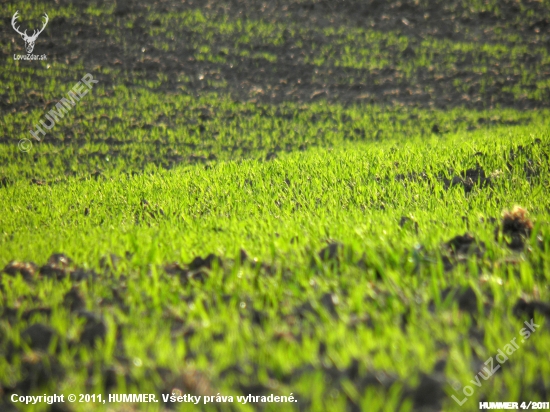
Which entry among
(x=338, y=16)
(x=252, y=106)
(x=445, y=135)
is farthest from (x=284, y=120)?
(x=338, y=16)

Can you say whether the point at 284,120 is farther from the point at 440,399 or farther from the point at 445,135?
the point at 440,399

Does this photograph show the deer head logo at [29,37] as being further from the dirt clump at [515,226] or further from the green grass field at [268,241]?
the dirt clump at [515,226]

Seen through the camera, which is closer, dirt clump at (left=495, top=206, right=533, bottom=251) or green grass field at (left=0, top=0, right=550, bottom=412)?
green grass field at (left=0, top=0, right=550, bottom=412)

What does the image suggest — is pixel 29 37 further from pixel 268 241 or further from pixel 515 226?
pixel 515 226

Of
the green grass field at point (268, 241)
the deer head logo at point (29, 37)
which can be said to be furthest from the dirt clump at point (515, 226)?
the deer head logo at point (29, 37)

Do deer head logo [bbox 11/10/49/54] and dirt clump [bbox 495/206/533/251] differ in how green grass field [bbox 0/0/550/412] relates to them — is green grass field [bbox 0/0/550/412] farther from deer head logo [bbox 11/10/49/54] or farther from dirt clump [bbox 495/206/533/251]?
deer head logo [bbox 11/10/49/54]

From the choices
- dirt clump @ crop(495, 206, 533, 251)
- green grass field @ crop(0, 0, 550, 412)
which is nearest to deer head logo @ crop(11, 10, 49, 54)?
green grass field @ crop(0, 0, 550, 412)

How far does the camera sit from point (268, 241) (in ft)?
10.3

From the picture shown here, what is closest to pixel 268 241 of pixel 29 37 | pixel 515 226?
pixel 515 226

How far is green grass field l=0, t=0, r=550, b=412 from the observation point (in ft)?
5.45

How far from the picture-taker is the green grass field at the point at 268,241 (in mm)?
1662

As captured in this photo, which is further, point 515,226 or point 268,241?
point 268,241

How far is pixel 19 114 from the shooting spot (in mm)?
10227

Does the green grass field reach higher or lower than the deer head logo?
lower
